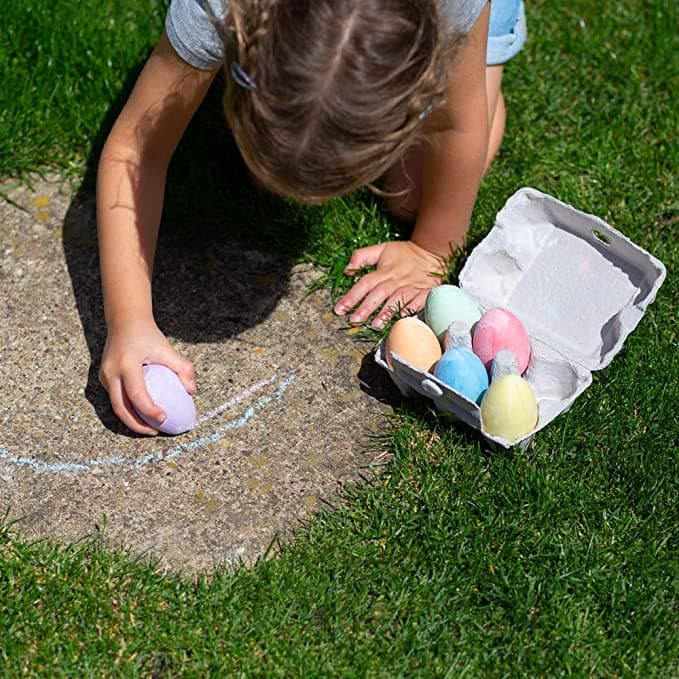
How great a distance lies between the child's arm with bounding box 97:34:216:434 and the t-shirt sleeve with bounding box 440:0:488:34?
55 centimetres

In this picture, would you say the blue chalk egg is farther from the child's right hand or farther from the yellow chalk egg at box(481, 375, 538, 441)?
the child's right hand

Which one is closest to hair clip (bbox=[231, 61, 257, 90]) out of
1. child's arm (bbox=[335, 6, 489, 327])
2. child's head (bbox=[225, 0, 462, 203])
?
child's head (bbox=[225, 0, 462, 203])

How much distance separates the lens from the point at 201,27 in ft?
6.98

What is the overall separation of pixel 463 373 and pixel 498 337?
0.14 meters

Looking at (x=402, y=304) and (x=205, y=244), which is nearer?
(x=402, y=304)

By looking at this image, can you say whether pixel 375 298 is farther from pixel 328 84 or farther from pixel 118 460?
pixel 328 84

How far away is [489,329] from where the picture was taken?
2244 millimetres

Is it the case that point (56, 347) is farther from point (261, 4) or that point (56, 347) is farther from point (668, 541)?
point (668, 541)

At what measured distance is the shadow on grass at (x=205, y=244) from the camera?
8.27 ft

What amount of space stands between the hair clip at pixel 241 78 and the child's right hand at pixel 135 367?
668 millimetres

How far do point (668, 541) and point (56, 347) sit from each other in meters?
1.43

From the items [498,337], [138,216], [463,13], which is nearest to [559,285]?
[498,337]

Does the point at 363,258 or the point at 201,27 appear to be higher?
the point at 201,27

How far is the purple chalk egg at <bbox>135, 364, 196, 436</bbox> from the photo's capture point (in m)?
2.18
